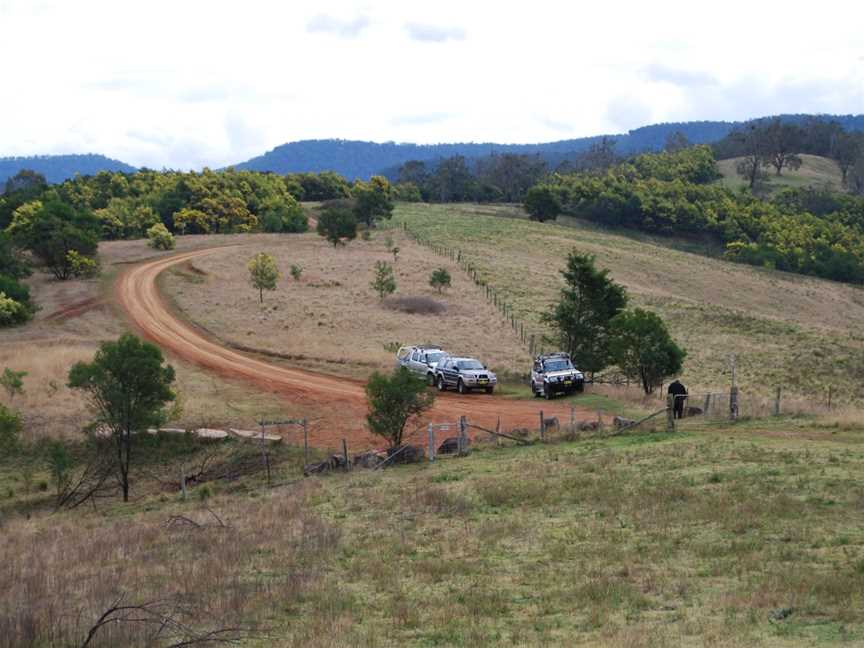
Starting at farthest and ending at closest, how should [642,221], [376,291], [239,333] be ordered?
[642,221], [376,291], [239,333]

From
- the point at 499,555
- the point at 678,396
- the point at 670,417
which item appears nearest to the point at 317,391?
the point at 678,396

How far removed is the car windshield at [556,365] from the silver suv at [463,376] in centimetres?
270

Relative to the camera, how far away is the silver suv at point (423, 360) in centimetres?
4225

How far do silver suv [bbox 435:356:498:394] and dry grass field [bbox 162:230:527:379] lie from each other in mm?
5067

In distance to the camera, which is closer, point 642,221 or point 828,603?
point 828,603

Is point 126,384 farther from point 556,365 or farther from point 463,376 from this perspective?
point 556,365

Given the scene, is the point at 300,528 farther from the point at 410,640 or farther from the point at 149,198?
the point at 149,198

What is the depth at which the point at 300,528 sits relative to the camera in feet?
65.1

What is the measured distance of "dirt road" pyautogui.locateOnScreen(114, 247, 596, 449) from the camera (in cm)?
3425

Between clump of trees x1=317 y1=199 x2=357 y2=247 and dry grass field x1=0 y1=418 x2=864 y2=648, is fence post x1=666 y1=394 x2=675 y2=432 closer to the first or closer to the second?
dry grass field x1=0 y1=418 x2=864 y2=648

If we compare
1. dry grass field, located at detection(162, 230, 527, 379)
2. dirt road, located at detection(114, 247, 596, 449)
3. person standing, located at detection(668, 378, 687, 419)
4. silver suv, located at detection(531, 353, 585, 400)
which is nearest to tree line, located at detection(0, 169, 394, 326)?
dirt road, located at detection(114, 247, 596, 449)

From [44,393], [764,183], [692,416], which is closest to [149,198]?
[44,393]

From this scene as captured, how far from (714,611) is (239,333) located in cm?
4325

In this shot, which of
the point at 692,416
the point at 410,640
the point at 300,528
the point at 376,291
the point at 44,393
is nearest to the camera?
the point at 410,640
